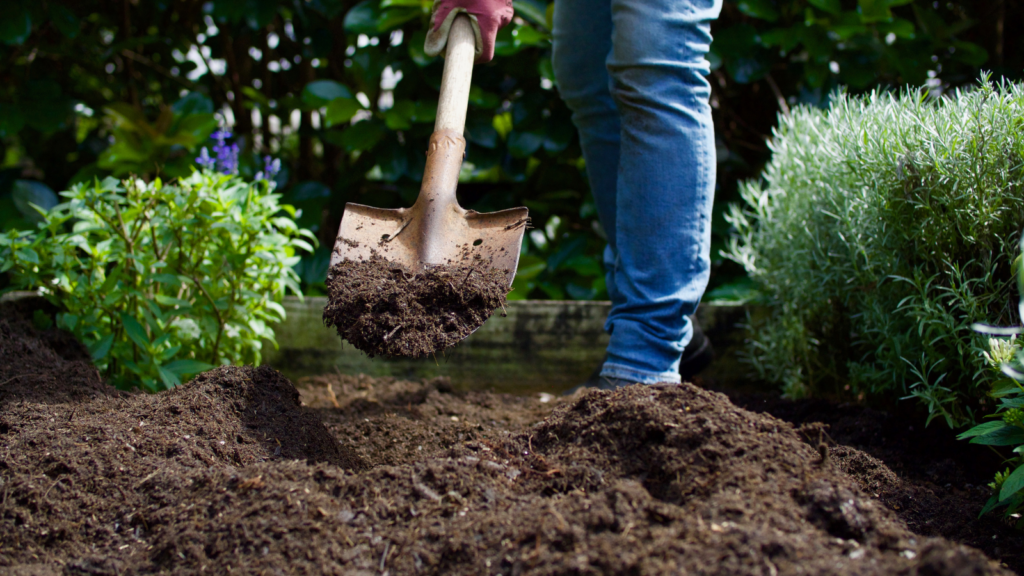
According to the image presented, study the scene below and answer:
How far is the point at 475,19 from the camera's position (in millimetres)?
1826

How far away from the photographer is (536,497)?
1.09 metres

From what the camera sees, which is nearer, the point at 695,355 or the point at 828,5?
the point at 695,355

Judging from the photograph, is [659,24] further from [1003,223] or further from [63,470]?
[63,470]

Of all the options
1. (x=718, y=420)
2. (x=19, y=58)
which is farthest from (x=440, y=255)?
(x=19, y=58)

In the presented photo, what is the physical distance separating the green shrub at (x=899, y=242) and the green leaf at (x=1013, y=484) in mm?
326

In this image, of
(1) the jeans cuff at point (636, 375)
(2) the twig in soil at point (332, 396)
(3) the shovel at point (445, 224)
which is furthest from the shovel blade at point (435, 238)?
(2) the twig in soil at point (332, 396)

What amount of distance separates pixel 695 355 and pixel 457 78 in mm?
1172

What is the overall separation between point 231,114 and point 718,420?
12.2 feet

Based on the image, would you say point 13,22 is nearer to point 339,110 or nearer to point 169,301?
point 339,110

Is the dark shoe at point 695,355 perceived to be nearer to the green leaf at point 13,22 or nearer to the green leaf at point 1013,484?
the green leaf at point 1013,484

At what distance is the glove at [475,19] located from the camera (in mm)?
1815

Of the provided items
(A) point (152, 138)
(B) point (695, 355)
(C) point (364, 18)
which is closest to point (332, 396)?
(B) point (695, 355)

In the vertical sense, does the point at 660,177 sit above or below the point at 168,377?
above

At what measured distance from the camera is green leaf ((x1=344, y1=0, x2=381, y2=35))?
290 centimetres
